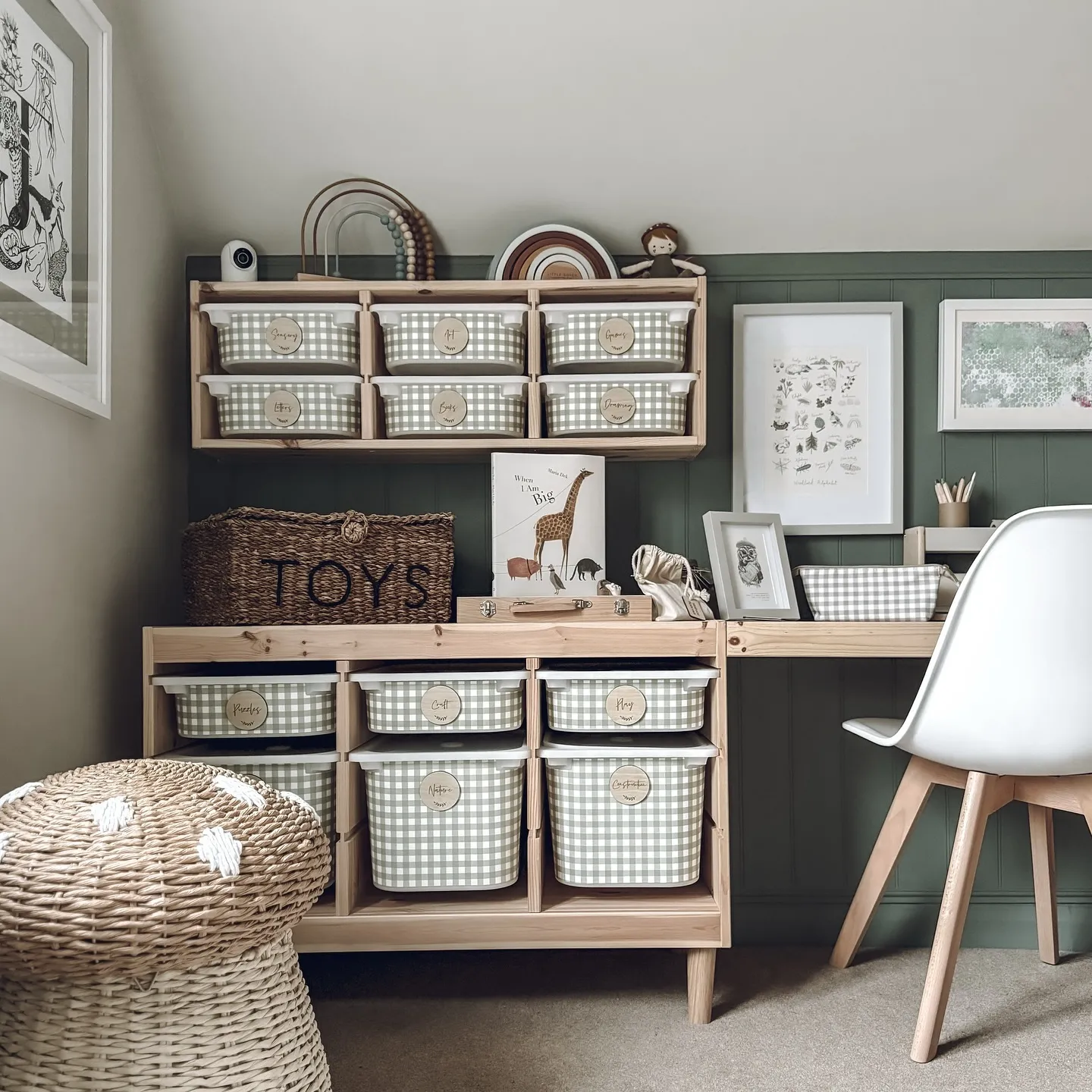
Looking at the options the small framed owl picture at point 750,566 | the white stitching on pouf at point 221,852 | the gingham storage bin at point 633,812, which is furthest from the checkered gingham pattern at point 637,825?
the white stitching on pouf at point 221,852

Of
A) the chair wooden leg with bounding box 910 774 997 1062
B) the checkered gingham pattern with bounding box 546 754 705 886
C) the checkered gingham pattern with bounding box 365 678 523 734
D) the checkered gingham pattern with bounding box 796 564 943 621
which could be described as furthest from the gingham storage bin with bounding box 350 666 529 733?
the chair wooden leg with bounding box 910 774 997 1062

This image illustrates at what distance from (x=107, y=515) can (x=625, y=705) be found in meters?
1.15

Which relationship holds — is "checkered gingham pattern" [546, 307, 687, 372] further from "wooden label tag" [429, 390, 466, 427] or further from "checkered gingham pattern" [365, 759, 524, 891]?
"checkered gingham pattern" [365, 759, 524, 891]

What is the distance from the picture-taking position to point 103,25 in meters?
1.84

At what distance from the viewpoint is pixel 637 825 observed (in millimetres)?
1911

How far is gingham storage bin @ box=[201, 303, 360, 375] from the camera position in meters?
2.13

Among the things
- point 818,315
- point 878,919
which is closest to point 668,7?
point 818,315

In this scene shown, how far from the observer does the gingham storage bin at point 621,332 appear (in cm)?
212

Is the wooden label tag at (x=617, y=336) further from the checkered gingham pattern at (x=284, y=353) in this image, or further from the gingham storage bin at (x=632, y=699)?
the gingham storage bin at (x=632, y=699)

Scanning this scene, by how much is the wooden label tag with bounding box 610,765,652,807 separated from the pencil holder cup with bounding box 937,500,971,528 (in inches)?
40.0

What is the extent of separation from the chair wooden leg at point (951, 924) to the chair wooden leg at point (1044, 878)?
424 mm

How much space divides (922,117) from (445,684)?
166cm

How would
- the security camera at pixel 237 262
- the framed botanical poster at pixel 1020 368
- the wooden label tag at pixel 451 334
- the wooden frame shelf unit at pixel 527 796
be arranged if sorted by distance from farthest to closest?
1. the framed botanical poster at pixel 1020 368
2. the security camera at pixel 237 262
3. the wooden label tag at pixel 451 334
4. the wooden frame shelf unit at pixel 527 796

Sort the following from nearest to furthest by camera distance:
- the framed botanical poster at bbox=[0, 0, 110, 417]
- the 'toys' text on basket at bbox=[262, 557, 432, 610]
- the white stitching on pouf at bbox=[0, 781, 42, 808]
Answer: the white stitching on pouf at bbox=[0, 781, 42, 808] → the framed botanical poster at bbox=[0, 0, 110, 417] → the 'toys' text on basket at bbox=[262, 557, 432, 610]
